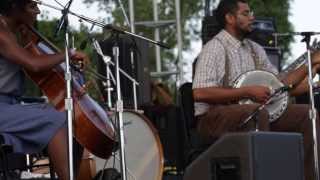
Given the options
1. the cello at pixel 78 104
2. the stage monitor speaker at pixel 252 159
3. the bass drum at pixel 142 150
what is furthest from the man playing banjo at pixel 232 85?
the cello at pixel 78 104

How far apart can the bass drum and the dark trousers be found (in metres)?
0.65

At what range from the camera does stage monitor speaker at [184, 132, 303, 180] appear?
4.77m

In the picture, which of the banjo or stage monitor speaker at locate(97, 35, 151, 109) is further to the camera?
stage monitor speaker at locate(97, 35, 151, 109)

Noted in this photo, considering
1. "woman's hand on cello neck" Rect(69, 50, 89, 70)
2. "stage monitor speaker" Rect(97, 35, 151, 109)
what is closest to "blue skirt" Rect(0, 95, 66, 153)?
"woman's hand on cello neck" Rect(69, 50, 89, 70)

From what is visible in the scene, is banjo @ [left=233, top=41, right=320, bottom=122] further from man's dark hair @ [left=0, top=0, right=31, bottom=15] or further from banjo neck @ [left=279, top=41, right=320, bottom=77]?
man's dark hair @ [left=0, top=0, right=31, bottom=15]

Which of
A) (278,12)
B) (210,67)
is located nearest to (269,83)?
(210,67)

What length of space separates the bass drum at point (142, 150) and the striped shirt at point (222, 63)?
0.64 metres

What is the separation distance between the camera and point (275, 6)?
14.5 meters

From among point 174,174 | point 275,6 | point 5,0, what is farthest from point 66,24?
point 275,6

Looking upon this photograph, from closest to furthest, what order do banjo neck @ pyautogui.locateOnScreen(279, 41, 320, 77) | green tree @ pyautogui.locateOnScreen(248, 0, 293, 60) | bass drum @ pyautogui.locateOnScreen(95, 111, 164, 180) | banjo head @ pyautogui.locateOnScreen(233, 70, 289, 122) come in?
banjo head @ pyautogui.locateOnScreen(233, 70, 289, 122) → banjo neck @ pyautogui.locateOnScreen(279, 41, 320, 77) → bass drum @ pyautogui.locateOnScreen(95, 111, 164, 180) → green tree @ pyautogui.locateOnScreen(248, 0, 293, 60)

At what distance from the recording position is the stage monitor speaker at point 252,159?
477 cm

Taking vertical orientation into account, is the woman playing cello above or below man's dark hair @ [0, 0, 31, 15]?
below

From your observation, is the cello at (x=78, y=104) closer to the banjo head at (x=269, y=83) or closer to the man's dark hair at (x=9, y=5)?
the man's dark hair at (x=9, y=5)

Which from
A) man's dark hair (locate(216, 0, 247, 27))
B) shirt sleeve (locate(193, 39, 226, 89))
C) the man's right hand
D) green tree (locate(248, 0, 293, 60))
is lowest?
the man's right hand
